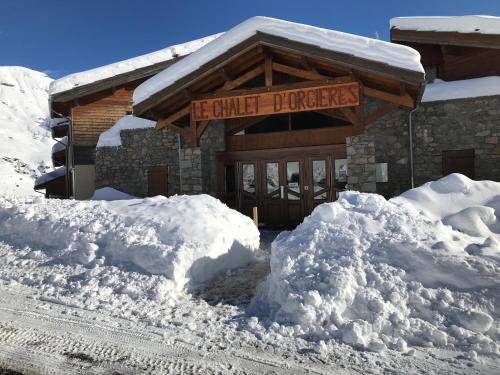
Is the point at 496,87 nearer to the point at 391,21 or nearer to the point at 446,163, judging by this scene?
the point at 446,163

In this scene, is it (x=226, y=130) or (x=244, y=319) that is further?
(x=226, y=130)

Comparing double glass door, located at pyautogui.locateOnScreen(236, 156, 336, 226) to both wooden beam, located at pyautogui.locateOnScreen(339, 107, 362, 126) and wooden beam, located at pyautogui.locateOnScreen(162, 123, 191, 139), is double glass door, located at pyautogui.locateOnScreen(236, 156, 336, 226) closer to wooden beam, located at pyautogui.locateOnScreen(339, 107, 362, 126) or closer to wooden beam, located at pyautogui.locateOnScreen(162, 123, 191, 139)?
wooden beam, located at pyautogui.locateOnScreen(339, 107, 362, 126)

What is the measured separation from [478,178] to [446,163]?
0.86 metres

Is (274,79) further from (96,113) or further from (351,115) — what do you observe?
(96,113)

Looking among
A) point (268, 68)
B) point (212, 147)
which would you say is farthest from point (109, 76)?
point (268, 68)

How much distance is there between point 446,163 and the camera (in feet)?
32.0

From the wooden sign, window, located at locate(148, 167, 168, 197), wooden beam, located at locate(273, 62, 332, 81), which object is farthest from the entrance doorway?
window, located at locate(148, 167, 168, 197)

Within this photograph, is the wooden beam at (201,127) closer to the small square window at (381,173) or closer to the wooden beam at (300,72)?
the wooden beam at (300,72)

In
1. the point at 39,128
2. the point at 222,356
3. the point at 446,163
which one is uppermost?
the point at 39,128

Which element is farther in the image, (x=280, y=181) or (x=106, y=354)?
(x=280, y=181)

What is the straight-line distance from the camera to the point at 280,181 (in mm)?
11062

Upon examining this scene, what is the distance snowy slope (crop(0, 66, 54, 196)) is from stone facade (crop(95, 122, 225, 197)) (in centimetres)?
1785

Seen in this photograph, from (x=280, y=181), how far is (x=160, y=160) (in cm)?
446

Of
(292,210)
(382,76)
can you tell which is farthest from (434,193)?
(292,210)
